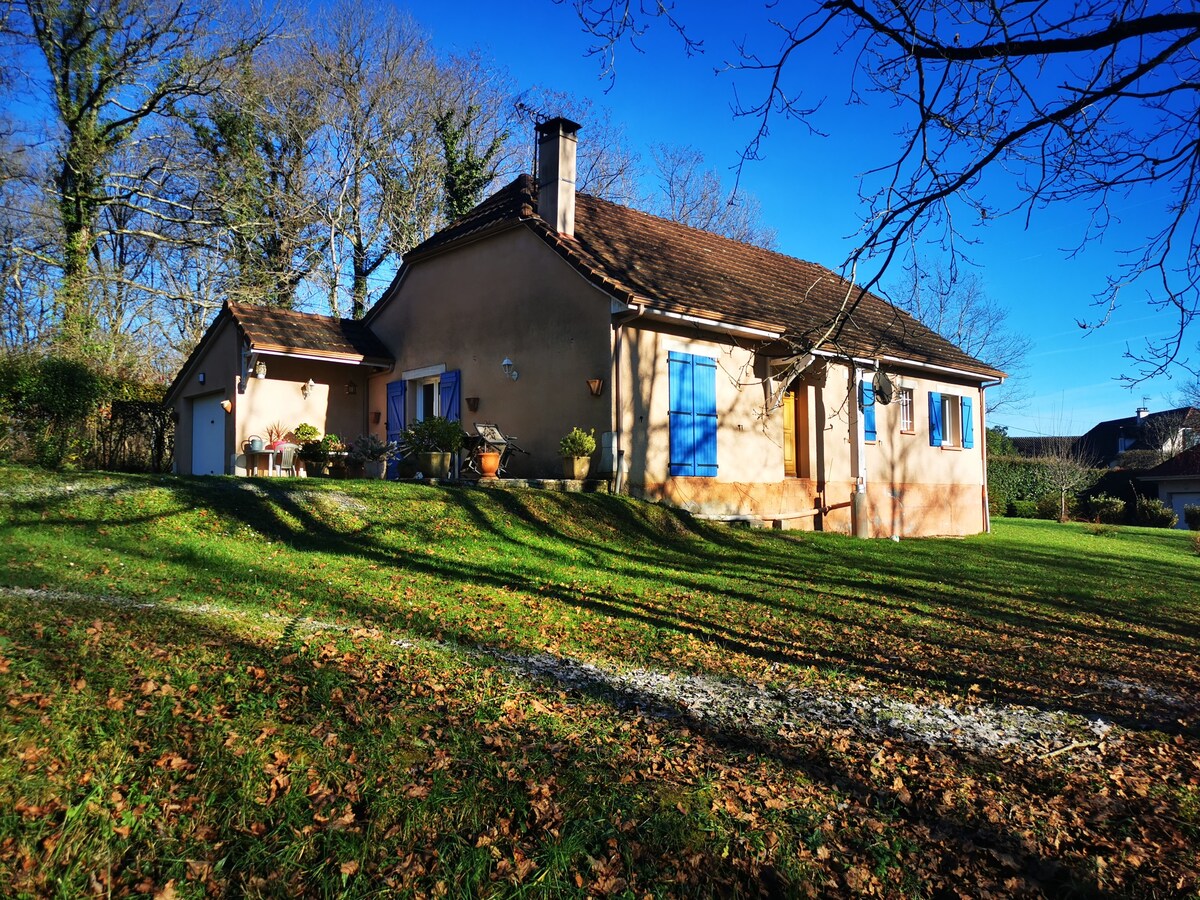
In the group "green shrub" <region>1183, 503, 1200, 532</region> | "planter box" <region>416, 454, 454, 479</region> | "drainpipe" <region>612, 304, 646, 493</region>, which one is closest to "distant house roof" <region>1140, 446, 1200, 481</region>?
"green shrub" <region>1183, 503, 1200, 532</region>

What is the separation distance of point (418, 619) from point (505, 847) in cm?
296

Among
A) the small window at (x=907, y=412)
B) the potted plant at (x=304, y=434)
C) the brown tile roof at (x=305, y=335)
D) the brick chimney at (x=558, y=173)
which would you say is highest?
the brick chimney at (x=558, y=173)

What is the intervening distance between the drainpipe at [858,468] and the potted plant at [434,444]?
23.2 feet

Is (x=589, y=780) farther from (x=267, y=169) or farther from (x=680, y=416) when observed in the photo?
(x=267, y=169)

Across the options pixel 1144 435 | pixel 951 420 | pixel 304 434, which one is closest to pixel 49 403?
pixel 304 434

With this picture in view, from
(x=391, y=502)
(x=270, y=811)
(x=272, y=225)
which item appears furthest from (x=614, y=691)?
(x=272, y=225)

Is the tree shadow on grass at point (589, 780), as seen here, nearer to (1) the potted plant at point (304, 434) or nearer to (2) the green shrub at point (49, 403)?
(2) the green shrub at point (49, 403)

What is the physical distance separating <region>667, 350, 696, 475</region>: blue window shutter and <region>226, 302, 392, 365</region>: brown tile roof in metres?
6.99

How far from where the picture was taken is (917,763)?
3.86m

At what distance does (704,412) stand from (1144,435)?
4809 cm

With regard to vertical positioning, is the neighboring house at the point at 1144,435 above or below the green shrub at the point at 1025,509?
above

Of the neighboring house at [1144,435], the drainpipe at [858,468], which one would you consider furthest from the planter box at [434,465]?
the neighboring house at [1144,435]

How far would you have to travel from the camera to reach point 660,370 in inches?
497

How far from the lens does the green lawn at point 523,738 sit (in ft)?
9.04
